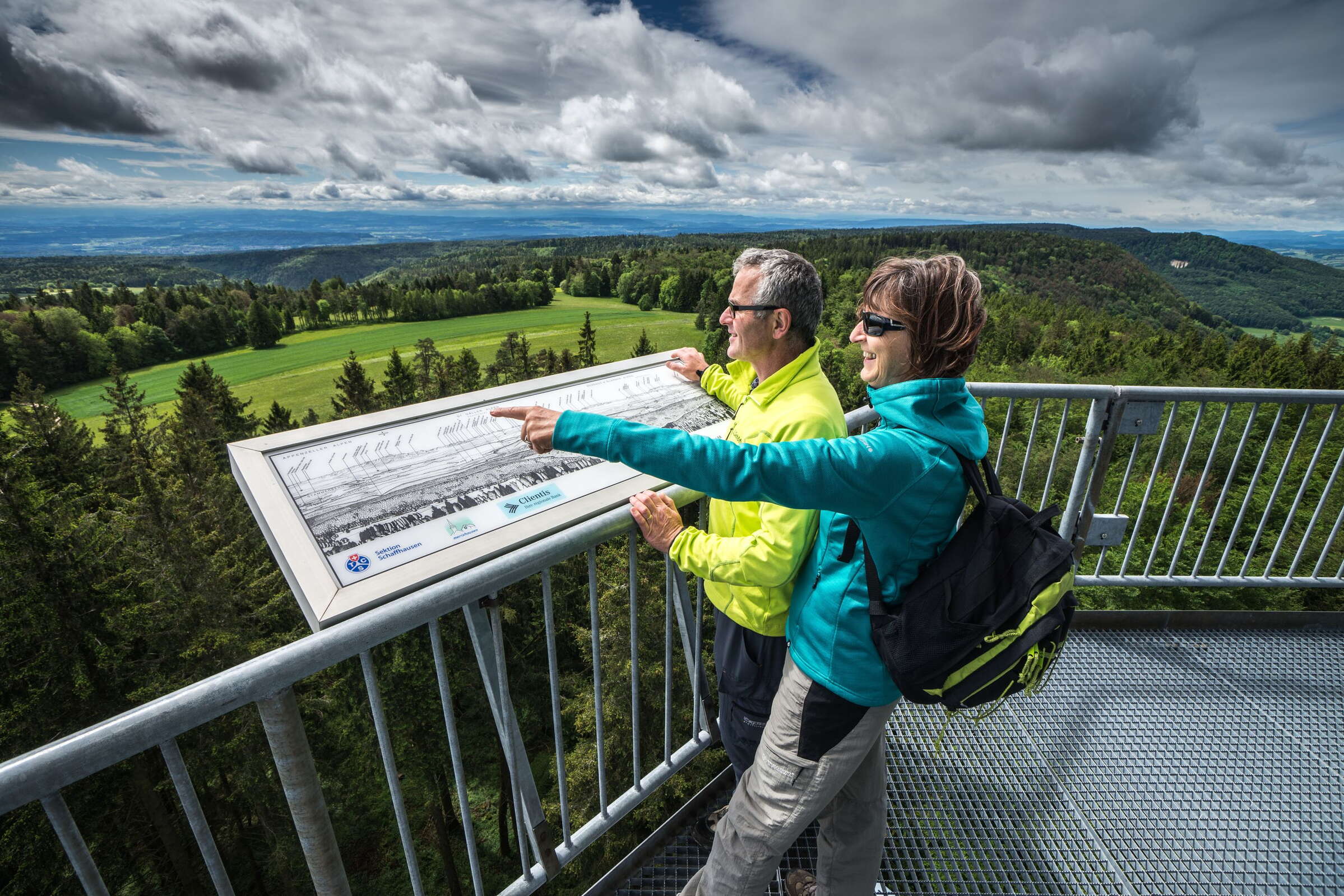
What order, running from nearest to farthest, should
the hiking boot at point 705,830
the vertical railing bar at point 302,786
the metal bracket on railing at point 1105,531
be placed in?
the vertical railing bar at point 302,786 → the hiking boot at point 705,830 → the metal bracket on railing at point 1105,531

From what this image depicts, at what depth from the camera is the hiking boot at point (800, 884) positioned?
8.44ft

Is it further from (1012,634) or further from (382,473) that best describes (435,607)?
(1012,634)

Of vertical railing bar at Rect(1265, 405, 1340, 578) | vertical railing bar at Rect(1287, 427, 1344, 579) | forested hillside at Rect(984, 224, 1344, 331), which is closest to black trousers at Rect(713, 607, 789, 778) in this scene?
vertical railing bar at Rect(1265, 405, 1340, 578)

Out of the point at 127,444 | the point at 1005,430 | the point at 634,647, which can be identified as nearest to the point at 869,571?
the point at 634,647

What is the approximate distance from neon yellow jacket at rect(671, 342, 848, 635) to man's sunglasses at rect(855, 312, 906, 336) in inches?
11.3

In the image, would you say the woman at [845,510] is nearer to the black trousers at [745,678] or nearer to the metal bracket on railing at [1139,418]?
the black trousers at [745,678]

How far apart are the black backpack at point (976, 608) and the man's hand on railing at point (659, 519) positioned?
1.98 feet

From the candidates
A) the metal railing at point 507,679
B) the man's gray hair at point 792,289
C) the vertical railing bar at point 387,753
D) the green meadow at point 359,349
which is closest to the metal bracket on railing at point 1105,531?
the metal railing at point 507,679

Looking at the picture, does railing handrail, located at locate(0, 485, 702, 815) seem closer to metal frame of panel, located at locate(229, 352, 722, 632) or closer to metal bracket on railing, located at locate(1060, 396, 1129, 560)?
metal frame of panel, located at locate(229, 352, 722, 632)

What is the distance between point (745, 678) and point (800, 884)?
1050 mm

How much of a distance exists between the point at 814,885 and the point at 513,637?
26.0 metres

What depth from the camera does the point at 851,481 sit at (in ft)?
5.29

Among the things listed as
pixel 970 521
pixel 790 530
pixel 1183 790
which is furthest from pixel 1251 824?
pixel 790 530

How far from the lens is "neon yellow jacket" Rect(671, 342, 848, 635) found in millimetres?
1950
